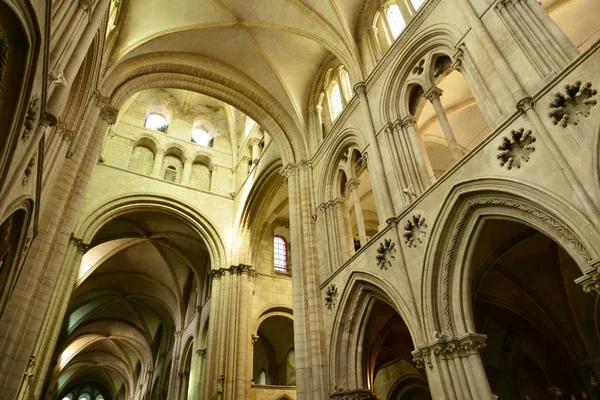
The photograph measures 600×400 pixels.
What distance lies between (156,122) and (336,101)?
10.7 meters

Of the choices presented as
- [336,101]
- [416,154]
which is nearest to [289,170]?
[336,101]

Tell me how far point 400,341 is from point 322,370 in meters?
3.56

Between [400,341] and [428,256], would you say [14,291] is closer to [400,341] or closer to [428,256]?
[428,256]

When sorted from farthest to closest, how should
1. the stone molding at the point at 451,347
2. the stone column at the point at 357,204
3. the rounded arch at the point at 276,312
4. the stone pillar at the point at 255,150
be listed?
the stone pillar at the point at 255,150 → the rounded arch at the point at 276,312 → the stone column at the point at 357,204 → the stone molding at the point at 451,347

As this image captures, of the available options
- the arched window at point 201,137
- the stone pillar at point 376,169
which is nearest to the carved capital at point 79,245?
the arched window at point 201,137

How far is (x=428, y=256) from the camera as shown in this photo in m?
7.14

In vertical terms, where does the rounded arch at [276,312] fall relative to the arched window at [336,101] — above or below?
below

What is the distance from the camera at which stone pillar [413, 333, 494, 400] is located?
593cm

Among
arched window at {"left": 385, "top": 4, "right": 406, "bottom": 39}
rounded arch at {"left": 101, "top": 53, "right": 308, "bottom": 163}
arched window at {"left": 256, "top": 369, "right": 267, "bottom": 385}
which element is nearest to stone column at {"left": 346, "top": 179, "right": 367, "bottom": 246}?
rounded arch at {"left": 101, "top": 53, "right": 308, "bottom": 163}

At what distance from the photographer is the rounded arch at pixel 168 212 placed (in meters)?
16.0

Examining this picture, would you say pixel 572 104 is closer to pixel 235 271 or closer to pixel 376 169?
pixel 376 169

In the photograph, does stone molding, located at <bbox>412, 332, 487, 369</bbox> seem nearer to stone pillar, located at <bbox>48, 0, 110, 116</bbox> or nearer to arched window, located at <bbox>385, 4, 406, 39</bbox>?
stone pillar, located at <bbox>48, 0, 110, 116</bbox>

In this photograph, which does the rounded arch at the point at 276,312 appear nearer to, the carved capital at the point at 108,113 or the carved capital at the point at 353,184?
the carved capital at the point at 353,184

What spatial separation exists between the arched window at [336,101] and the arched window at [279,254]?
8393 millimetres
